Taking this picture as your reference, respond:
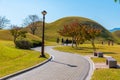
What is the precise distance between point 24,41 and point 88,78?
32.7 m

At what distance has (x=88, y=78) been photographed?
15898 millimetres

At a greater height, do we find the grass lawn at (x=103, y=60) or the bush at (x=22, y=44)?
the bush at (x=22, y=44)

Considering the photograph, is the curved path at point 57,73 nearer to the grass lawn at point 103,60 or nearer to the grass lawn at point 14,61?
the grass lawn at point 103,60

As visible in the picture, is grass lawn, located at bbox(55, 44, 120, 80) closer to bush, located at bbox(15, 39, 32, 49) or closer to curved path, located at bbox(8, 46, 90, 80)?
curved path, located at bbox(8, 46, 90, 80)

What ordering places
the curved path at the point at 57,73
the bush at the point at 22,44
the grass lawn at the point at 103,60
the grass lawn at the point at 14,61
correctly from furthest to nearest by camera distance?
the bush at the point at 22,44
the grass lawn at the point at 14,61
the grass lawn at the point at 103,60
the curved path at the point at 57,73

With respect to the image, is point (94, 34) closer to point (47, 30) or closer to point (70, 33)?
point (70, 33)

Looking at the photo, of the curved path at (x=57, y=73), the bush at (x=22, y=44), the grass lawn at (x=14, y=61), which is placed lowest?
the curved path at (x=57, y=73)

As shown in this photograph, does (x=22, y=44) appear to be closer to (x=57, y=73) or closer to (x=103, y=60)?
(x=103, y=60)

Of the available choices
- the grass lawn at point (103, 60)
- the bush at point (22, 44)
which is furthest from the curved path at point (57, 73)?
the bush at point (22, 44)

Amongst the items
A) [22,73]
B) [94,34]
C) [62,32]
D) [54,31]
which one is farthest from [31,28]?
[22,73]

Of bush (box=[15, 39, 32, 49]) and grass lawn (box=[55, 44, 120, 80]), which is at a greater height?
bush (box=[15, 39, 32, 49])

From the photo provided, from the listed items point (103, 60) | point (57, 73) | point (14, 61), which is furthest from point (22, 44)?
point (57, 73)

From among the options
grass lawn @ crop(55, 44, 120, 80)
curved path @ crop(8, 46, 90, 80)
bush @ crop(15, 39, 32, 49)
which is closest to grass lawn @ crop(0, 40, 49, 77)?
curved path @ crop(8, 46, 90, 80)

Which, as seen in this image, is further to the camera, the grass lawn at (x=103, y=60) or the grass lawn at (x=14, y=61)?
the grass lawn at (x=14, y=61)
